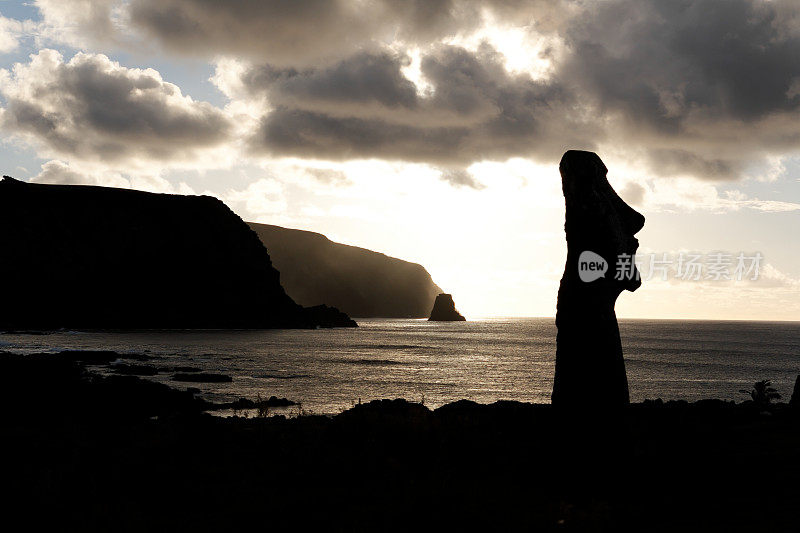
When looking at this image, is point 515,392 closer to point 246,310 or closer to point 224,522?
point 224,522

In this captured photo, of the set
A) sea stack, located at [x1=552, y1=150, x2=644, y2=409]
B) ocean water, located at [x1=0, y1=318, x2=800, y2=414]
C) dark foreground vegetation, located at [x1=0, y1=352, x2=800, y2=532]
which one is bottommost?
ocean water, located at [x1=0, y1=318, x2=800, y2=414]

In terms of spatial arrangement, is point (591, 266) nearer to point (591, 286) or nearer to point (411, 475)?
point (591, 286)

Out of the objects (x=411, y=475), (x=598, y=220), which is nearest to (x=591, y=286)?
(x=598, y=220)

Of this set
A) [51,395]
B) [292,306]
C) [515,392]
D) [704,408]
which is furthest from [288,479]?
[292,306]

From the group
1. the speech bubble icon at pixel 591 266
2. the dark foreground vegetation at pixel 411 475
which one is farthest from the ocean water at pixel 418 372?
the speech bubble icon at pixel 591 266

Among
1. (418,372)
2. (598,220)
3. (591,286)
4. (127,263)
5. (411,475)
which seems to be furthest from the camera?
(127,263)

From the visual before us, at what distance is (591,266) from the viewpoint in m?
11.0

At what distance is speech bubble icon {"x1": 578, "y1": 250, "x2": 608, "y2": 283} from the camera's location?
35.7ft

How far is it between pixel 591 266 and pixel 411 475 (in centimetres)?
497

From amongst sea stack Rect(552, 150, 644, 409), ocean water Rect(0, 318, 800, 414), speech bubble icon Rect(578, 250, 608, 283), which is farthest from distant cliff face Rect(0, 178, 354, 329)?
speech bubble icon Rect(578, 250, 608, 283)

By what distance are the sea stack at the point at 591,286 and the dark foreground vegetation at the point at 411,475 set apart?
1.77 ft

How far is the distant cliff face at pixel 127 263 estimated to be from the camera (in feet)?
429

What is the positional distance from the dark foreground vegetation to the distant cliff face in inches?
5235

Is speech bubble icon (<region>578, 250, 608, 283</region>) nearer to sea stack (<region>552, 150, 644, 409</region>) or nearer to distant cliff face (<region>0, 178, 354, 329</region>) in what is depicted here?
sea stack (<region>552, 150, 644, 409</region>)
